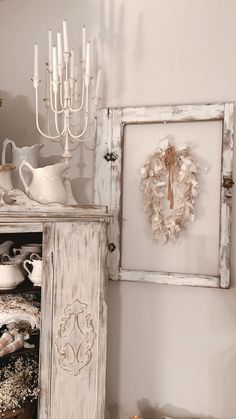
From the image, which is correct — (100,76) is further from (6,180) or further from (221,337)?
(221,337)

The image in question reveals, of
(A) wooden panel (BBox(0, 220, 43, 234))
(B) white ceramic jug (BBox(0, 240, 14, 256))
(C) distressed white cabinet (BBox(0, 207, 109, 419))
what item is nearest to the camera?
(A) wooden panel (BBox(0, 220, 43, 234))

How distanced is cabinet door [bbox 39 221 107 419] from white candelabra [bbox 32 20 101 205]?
301 mm

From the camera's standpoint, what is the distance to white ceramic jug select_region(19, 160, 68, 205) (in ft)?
7.36

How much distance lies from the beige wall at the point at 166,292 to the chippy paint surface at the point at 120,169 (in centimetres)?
5

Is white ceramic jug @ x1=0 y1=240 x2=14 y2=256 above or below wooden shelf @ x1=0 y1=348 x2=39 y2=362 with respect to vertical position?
above

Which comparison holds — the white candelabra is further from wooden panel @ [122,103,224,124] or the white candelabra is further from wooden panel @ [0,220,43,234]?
wooden panel @ [0,220,43,234]

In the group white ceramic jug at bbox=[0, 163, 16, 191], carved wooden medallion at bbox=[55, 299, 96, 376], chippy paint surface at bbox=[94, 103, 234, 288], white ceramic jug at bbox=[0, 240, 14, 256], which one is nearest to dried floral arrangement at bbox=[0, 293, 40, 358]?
carved wooden medallion at bbox=[55, 299, 96, 376]

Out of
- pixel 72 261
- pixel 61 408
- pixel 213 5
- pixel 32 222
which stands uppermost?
pixel 213 5

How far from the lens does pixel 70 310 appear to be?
7.23 ft

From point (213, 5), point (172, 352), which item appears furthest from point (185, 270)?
point (213, 5)

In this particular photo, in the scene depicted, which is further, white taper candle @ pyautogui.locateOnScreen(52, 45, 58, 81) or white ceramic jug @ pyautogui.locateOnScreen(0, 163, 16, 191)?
white taper candle @ pyautogui.locateOnScreen(52, 45, 58, 81)

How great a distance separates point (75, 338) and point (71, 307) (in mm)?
129

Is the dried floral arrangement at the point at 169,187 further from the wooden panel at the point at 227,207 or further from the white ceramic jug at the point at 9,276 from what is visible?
the white ceramic jug at the point at 9,276

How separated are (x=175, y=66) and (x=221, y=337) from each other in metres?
1.25
